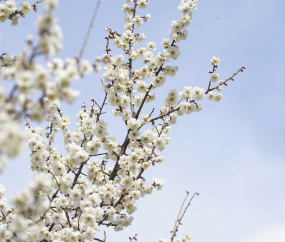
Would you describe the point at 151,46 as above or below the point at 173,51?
above

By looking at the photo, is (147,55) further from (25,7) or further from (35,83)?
(35,83)

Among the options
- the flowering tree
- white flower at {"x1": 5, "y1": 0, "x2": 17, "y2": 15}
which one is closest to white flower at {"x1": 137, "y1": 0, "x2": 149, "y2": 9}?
the flowering tree

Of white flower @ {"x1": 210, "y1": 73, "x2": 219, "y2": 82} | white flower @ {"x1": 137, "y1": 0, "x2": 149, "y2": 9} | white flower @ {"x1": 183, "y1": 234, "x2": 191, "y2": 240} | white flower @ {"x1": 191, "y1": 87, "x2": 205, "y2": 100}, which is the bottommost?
white flower @ {"x1": 183, "y1": 234, "x2": 191, "y2": 240}

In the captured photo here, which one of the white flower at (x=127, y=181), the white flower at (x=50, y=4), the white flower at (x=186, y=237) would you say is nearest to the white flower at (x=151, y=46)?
the white flower at (x=127, y=181)

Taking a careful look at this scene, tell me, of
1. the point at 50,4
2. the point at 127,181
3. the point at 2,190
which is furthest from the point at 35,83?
the point at 2,190

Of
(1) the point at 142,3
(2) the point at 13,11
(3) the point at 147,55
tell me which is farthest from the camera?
(1) the point at 142,3

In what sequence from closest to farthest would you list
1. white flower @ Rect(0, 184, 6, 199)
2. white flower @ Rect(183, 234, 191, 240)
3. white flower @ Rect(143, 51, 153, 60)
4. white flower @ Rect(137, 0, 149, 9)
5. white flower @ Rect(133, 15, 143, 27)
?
white flower @ Rect(183, 234, 191, 240)
white flower @ Rect(0, 184, 6, 199)
white flower @ Rect(143, 51, 153, 60)
white flower @ Rect(133, 15, 143, 27)
white flower @ Rect(137, 0, 149, 9)

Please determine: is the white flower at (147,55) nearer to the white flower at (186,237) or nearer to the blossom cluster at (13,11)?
the blossom cluster at (13,11)

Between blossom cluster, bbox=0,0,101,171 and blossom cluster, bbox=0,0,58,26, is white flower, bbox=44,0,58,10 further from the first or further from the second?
blossom cluster, bbox=0,0,58,26

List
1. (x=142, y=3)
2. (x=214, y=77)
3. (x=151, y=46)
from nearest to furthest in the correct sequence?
1. (x=214, y=77)
2. (x=151, y=46)
3. (x=142, y=3)

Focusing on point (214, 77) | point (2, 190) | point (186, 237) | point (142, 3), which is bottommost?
point (186, 237)

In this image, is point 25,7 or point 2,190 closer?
point 25,7

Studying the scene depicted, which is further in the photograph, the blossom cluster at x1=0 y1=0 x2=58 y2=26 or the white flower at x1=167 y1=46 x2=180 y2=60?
the white flower at x1=167 y1=46 x2=180 y2=60

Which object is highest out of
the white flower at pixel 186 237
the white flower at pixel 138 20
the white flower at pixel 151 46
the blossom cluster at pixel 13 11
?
the white flower at pixel 138 20
